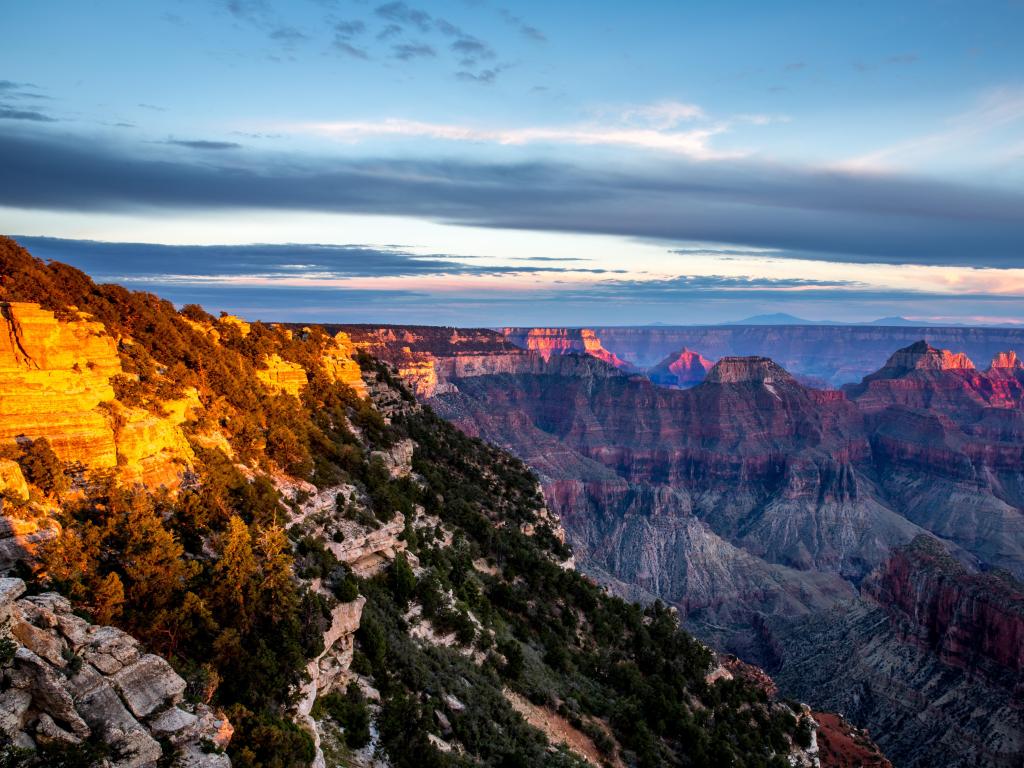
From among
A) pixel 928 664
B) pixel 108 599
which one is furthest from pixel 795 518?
pixel 108 599

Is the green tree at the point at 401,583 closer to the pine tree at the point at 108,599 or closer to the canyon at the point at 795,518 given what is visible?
the pine tree at the point at 108,599

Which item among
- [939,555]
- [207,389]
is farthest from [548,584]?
[939,555]

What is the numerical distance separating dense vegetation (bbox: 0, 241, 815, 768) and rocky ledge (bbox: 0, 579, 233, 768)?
150cm

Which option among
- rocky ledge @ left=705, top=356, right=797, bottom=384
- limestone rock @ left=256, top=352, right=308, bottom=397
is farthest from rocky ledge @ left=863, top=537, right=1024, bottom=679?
rocky ledge @ left=705, top=356, right=797, bottom=384

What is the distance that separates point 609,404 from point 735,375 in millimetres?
35480

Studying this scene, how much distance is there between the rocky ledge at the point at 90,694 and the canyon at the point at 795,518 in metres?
61.6

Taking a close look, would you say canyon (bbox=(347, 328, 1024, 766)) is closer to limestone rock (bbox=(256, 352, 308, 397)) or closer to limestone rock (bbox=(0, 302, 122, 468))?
limestone rock (bbox=(256, 352, 308, 397))

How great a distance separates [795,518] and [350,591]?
→ 481 ft

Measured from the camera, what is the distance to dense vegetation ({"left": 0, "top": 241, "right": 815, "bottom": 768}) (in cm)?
1716

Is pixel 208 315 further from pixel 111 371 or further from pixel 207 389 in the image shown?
pixel 111 371

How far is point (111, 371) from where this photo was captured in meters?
23.6

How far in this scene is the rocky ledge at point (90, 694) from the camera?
11.1 meters

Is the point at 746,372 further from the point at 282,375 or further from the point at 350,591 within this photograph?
the point at 350,591

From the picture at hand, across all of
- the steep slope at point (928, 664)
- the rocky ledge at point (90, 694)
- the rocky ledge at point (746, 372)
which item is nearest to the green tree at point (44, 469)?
the rocky ledge at point (90, 694)
